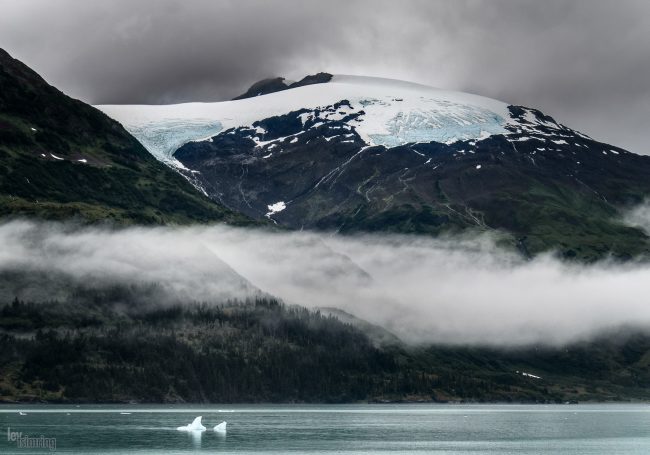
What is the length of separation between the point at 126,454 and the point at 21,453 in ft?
63.8

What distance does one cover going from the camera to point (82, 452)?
650 feet

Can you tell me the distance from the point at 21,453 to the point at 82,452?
37.5 ft

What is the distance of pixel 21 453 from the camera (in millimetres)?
193250

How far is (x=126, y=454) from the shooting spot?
198 m

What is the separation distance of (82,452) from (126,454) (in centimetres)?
850
